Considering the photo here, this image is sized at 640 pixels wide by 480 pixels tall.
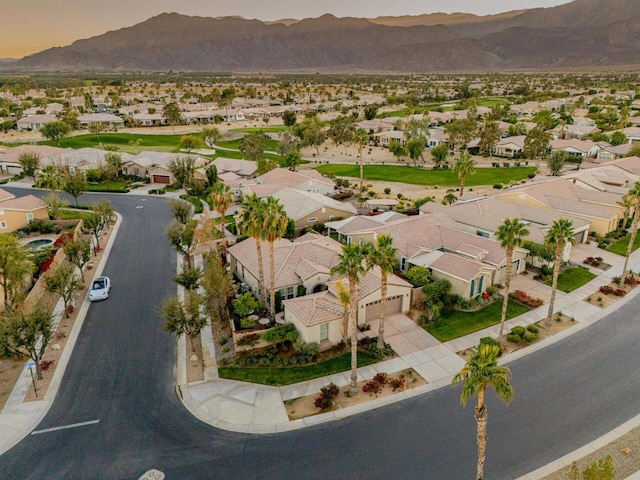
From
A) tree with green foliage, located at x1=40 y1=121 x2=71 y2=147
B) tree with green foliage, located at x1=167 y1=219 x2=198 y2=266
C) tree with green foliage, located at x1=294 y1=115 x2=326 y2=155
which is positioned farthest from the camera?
tree with green foliage, located at x1=40 y1=121 x2=71 y2=147

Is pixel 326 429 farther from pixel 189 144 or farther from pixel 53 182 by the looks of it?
pixel 189 144

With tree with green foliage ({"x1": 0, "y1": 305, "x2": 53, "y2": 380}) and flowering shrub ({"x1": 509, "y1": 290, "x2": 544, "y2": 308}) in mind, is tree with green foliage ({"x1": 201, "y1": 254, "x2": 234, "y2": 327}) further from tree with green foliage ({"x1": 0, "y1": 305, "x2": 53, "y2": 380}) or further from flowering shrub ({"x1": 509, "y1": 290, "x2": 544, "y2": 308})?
flowering shrub ({"x1": 509, "y1": 290, "x2": 544, "y2": 308})

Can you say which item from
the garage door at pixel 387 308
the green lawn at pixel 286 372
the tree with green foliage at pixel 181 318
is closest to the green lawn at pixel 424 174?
the garage door at pixel 387 308

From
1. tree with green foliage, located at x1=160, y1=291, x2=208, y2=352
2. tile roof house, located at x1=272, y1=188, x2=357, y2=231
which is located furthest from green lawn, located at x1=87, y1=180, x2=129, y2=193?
tree with green foliage, located at x1=160, y1=291, x2=208, y2=352

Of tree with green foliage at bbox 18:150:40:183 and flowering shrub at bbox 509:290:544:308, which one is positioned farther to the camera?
tree with green foliage at bbox 18:150:40:183

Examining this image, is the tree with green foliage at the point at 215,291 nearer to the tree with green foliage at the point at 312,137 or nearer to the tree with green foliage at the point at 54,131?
the tree with green foliage at the point at 312,137

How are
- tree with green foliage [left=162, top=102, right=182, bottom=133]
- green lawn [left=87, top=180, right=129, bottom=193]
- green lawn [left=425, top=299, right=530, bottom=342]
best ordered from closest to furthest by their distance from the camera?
green lawn [left=425, top=299, right=530, bottom=342] → green lawn [left=87, top=180, right=129, bottom=193] → tree with green foliage [left=162, top=102, right=182, bottom=133]

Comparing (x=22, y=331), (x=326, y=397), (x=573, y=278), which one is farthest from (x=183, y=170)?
(x=573, y=278)
